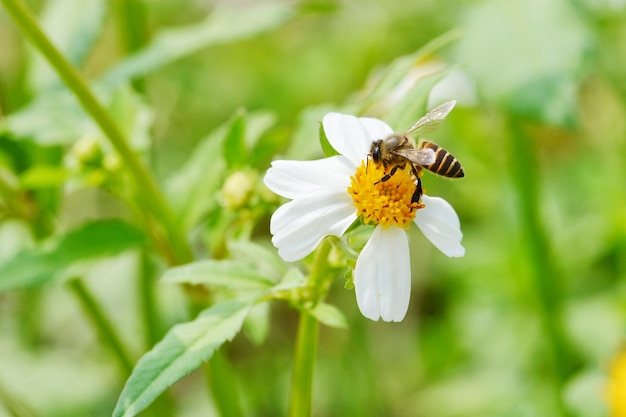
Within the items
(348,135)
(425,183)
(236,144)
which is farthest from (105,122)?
(425,183)

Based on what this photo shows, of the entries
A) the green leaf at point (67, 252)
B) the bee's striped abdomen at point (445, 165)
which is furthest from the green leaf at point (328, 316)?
the green leaf at point (67, 252)

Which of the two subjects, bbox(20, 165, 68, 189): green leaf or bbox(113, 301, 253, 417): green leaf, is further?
bbox(20, 165, 68, 189): green leaf

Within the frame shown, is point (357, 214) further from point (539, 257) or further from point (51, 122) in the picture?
point (539, 257)

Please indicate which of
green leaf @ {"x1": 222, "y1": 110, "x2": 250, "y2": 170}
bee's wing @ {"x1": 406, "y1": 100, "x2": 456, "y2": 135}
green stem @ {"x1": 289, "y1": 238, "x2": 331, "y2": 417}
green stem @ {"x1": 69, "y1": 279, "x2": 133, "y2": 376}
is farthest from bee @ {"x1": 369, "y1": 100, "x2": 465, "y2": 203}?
green stem @ {"x1": 69, "y1": 279, "x2": 133, "y2": 376}

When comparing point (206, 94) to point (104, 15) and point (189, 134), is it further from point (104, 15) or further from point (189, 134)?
point (104, 15)

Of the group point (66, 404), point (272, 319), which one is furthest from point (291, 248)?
point (272, 319)

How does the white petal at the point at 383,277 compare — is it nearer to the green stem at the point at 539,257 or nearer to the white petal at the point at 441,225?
the white petal at the point at 441,225

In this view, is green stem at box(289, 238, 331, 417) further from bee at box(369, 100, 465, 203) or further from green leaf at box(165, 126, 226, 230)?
green leaf at box(165, 126, 226, 230)
